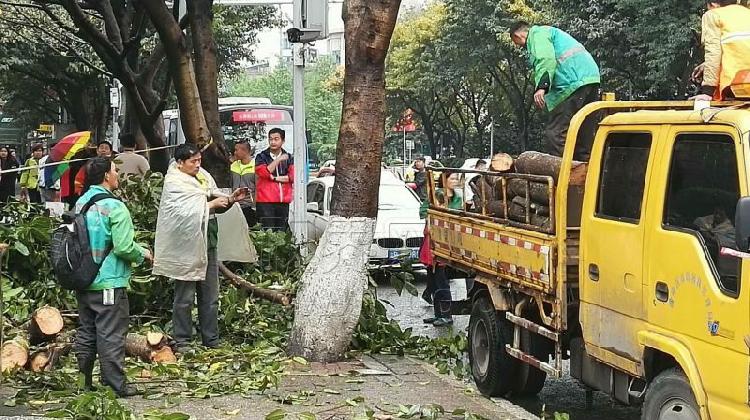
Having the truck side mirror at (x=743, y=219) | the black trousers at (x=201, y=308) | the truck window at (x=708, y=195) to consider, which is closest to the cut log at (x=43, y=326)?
the black trousers at (x=201, y=308)

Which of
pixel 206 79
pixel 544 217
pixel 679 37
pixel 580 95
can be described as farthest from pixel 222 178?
pixel 679 37

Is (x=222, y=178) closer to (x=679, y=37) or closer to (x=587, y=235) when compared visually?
(x=587, y=235)

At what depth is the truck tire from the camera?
17.8 ft

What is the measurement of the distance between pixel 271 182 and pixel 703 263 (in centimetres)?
1049

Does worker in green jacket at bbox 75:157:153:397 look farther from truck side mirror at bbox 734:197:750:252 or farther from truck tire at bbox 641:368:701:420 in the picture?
truck side mirror at bbox 734:197:750:252

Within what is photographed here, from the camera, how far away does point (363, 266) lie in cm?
911

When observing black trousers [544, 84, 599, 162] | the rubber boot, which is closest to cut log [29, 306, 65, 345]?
the rubber boot

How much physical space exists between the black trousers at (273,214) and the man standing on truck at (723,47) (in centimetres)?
935

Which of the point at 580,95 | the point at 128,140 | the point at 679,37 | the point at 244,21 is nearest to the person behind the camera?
the point at 580,95

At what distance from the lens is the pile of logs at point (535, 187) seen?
702 cm

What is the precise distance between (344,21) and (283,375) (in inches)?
119

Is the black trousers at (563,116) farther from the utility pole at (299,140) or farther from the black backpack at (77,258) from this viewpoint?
the utility pole at (299,140)

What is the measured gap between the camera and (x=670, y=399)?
5602mm

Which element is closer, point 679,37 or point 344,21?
point 344,21
